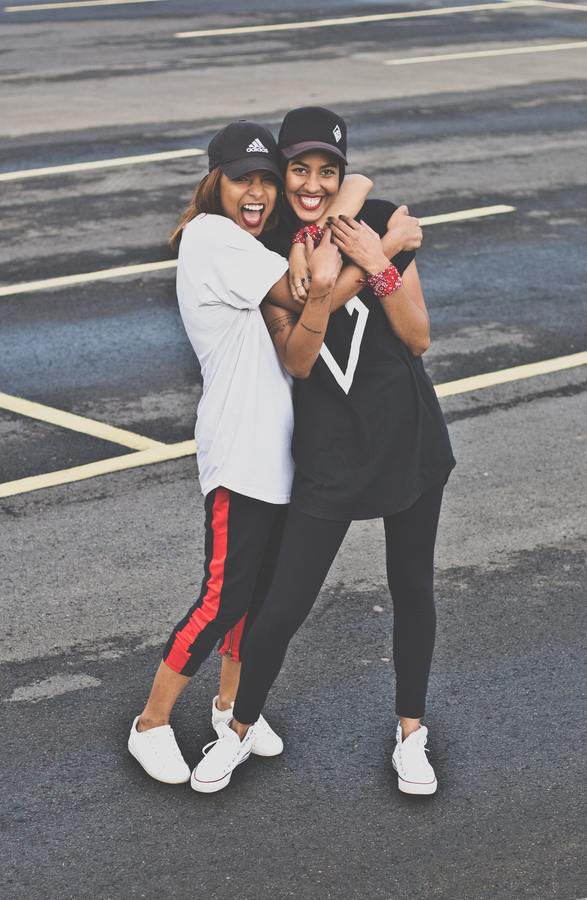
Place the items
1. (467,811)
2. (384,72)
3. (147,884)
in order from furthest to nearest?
(384,72) → (467,811) → (147,884)

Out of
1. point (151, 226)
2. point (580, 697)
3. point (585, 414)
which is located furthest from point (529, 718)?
point (151, 226)

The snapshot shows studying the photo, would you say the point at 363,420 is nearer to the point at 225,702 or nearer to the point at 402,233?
the point at 402,233

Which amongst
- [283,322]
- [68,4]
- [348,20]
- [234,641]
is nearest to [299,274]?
[283,322]

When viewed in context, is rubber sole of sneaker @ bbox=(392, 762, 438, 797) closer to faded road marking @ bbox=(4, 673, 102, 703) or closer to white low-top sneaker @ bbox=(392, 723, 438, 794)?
white low-top sneaker @ bbox=(392, 723, 438, 794)

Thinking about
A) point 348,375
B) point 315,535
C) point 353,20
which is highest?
point 348,375

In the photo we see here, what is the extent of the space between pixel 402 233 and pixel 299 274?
357 millimetres

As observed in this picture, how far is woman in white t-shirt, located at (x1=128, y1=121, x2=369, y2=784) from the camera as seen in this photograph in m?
3.79

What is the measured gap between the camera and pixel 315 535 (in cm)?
398

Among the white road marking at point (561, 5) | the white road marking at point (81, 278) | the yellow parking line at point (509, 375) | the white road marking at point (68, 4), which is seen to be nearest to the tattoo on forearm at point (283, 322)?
the yellow parking line at point (509, 375)

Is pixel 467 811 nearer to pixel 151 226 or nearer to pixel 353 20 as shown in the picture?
pixel 151 226

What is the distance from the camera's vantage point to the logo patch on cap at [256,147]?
12.5 feet

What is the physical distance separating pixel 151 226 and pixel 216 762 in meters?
7.09

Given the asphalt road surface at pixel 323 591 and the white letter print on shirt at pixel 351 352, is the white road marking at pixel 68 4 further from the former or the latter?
the white letter print on shirt at pixel 351 352

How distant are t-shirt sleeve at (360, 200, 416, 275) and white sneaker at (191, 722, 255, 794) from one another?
1583mm
